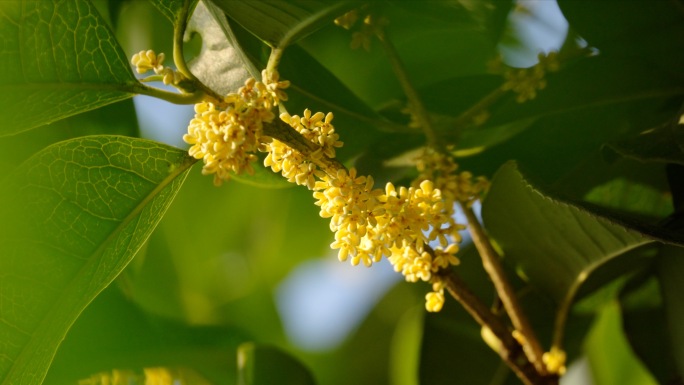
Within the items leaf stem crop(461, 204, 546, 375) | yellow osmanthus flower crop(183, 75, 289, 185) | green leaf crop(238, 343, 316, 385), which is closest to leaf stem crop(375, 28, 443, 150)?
leaf stem crop(461, 204, 546, 375)

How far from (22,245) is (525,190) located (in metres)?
0.68

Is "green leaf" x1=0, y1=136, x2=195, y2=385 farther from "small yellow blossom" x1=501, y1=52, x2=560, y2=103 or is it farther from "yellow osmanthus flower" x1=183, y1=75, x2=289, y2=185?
"small yellow blossom" x1=501, y1=52, x2=560, y2=103

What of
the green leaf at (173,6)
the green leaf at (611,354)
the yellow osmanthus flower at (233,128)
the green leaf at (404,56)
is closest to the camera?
the yellow osmanthus flower at (233,128)

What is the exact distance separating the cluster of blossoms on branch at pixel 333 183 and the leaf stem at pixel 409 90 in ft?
0.43

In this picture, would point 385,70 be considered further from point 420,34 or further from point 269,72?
point 269,72

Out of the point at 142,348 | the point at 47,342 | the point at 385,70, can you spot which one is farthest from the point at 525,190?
the point at 142,348

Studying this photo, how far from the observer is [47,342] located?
938mm

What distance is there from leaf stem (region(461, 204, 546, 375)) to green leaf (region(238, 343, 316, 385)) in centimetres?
36

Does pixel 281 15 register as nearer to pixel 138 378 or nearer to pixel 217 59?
pixel 217 59

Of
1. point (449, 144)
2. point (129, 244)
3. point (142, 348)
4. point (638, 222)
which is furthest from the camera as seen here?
point (142, 348)

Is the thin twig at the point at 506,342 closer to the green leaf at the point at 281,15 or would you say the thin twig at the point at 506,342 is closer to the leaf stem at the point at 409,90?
the leaf stem at the point at 409,90

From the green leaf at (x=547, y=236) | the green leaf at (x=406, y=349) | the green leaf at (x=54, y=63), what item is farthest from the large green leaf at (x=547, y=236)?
the green leaf at (x=54, y=63)

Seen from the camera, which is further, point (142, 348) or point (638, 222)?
point (142, 348)

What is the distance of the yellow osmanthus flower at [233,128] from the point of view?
2.69 feet
